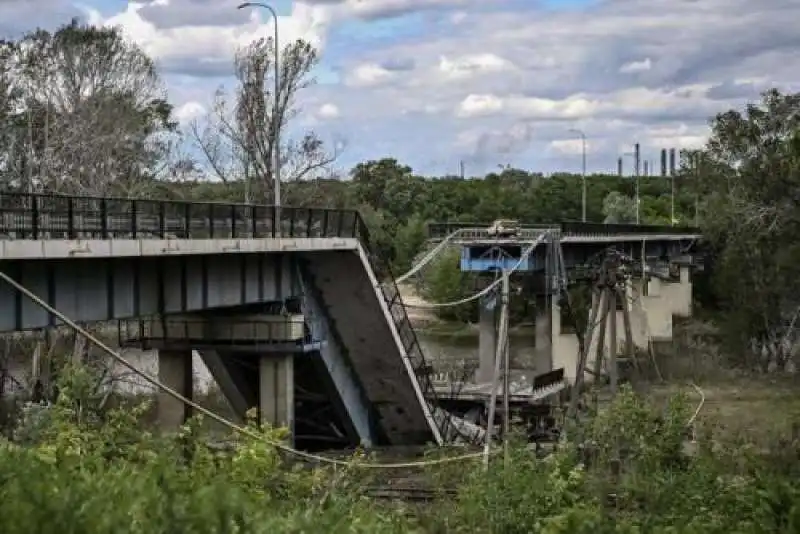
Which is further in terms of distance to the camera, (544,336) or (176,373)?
(544,336)

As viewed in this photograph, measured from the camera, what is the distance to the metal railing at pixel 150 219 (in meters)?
18.2

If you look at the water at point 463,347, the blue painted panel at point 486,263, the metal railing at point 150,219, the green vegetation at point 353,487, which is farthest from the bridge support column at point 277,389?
the water at point 463,347

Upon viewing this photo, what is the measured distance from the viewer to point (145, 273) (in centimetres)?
2327

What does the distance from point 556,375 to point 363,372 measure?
69.3ft

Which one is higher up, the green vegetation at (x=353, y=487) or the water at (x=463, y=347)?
the green vegetation at (x=353, y=487)

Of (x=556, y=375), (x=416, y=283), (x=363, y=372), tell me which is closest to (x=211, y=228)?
(x=363, y=372)

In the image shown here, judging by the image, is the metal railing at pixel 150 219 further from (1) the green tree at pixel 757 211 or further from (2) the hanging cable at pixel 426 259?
(1) the green tree at pixel 757 211

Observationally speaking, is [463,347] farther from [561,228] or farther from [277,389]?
[277,389]

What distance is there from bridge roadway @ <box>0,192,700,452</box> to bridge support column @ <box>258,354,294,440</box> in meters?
0.04

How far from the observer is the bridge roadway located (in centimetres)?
1933

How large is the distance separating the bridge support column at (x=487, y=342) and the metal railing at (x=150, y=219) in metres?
25.6

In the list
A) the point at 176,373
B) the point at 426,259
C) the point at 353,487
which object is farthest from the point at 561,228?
the point at 353,487

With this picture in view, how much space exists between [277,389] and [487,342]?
27781 millimetres

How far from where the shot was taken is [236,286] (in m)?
27.2
